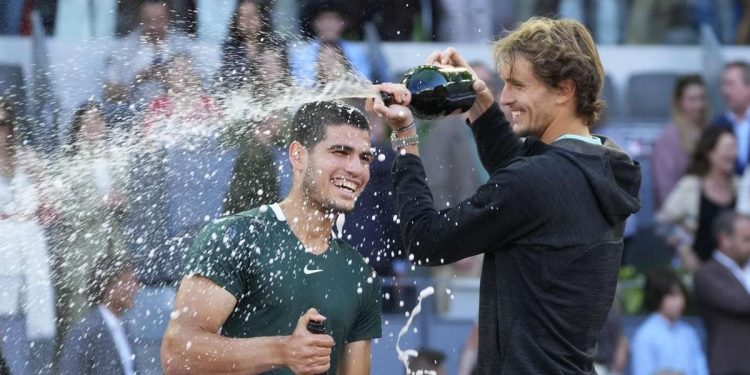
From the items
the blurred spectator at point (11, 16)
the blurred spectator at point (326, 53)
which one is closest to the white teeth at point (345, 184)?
the blurred spectator at point (326, 53)

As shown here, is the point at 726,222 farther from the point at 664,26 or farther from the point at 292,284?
the point at 292,284

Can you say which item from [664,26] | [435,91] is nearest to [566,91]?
[435,91]

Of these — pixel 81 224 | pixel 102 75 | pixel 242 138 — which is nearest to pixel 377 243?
pixel 242 138

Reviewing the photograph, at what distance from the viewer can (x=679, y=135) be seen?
7898mm

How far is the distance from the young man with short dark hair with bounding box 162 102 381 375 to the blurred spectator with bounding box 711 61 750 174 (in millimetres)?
3685

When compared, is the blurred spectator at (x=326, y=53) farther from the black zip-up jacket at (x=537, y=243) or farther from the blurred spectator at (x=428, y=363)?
the black zip-up jacket at (x=537, y=243)

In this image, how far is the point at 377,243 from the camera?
6074 millimetres

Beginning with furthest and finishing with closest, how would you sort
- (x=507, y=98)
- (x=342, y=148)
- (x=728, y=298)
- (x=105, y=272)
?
(x=728, y=298), (x=105, y=272), (x=342, y=148), (x=507, y=98)

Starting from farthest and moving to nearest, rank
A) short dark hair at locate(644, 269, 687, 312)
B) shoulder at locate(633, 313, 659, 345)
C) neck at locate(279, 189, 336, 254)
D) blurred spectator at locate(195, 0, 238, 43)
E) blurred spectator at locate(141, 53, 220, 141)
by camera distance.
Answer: short dark hair at locate(644, 269, 687, 312) < shoulder at locate(633, 313, 659, 345) < blurred spectator at locate(195, 0, 238, 43) < blurred spectator at locate(141, 53, 220, 141) < neck at locate(279, 189, 336, 254)

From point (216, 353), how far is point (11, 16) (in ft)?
10.8

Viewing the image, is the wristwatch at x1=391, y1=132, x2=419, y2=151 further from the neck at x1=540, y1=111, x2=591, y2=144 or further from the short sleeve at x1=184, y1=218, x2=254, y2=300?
the short sleeve at x1=184, y1=218, x2=254, y2=300

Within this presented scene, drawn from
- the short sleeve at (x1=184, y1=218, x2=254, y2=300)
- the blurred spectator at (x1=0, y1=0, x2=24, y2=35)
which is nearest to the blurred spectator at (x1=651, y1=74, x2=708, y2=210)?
the blurred spectator at (x1=0, y1=0, x2=24, y2=35)

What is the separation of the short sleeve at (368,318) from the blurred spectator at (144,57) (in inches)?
81.9

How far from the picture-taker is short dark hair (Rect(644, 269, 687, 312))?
7.44 meters
